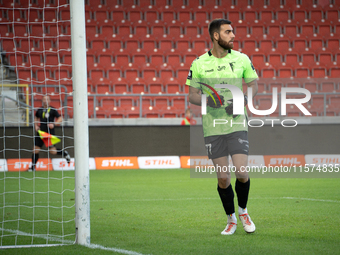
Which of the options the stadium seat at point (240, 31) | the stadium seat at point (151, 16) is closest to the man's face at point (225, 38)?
the stadium seat at point (240, 31)

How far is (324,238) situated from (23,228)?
10.7ft

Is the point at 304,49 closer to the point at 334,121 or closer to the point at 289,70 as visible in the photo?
the point at 289,70

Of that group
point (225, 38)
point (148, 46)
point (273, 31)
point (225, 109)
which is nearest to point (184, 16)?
point (148, 46)

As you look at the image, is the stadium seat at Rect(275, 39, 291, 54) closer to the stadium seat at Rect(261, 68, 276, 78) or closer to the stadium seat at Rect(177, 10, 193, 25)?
the stadium seat at Rect(261, 68, 276, 78)

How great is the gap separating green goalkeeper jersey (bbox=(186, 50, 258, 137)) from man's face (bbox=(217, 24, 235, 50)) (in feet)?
0.37

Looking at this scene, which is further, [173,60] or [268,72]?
[173,60]

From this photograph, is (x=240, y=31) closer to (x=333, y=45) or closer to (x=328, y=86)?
(x=333, y=45)

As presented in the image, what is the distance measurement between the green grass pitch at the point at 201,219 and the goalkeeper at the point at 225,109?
46 cm

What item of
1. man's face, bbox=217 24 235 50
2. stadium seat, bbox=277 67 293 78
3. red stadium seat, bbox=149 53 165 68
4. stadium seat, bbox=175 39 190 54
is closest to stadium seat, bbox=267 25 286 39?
stadium seat, bbox=277 67 293 78

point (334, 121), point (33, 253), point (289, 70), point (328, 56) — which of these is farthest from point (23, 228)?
point (328, 56)

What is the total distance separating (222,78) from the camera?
4352 mm

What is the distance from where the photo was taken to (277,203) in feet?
21.7

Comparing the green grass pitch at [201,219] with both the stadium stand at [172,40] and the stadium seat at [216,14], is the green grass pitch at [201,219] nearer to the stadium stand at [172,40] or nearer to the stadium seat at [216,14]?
the stadium stand at [172,40]

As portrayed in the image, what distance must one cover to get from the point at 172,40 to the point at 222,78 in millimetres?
14937
